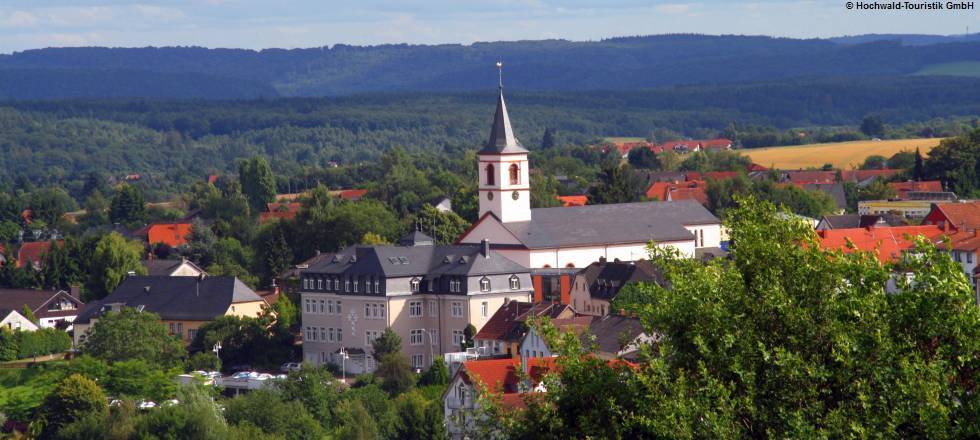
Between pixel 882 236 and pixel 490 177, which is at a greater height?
pixel 490 177

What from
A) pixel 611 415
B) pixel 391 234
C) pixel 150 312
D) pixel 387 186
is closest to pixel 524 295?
pixel 150 312

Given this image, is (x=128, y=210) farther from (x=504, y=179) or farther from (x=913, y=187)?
(x=504, y=179)

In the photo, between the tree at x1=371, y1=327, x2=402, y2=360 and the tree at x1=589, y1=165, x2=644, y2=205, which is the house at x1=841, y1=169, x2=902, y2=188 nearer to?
the tree at x1=589, y1=165, x2=644, y2=205

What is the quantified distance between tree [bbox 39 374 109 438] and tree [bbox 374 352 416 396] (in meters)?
8.20

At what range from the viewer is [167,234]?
119438 millimetres

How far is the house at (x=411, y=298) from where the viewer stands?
2746 inches

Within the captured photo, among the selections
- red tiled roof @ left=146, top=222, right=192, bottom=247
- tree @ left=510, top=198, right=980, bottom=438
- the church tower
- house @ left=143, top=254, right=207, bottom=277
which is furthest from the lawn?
red tiled roof @ left=146, top=222, right=192, bottom=247

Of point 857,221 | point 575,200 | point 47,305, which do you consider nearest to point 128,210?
point 575,200

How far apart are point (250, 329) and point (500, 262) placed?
8.67 metres

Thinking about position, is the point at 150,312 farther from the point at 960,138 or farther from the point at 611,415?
the point at 960,138

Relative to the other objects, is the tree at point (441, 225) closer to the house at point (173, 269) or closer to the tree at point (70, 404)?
the house at point (173, 269)

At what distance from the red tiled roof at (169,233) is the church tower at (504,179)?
3740 centimetres

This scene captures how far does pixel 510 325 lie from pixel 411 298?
5.18 metres

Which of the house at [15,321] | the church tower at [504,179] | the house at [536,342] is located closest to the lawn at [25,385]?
the house at [15,321]
